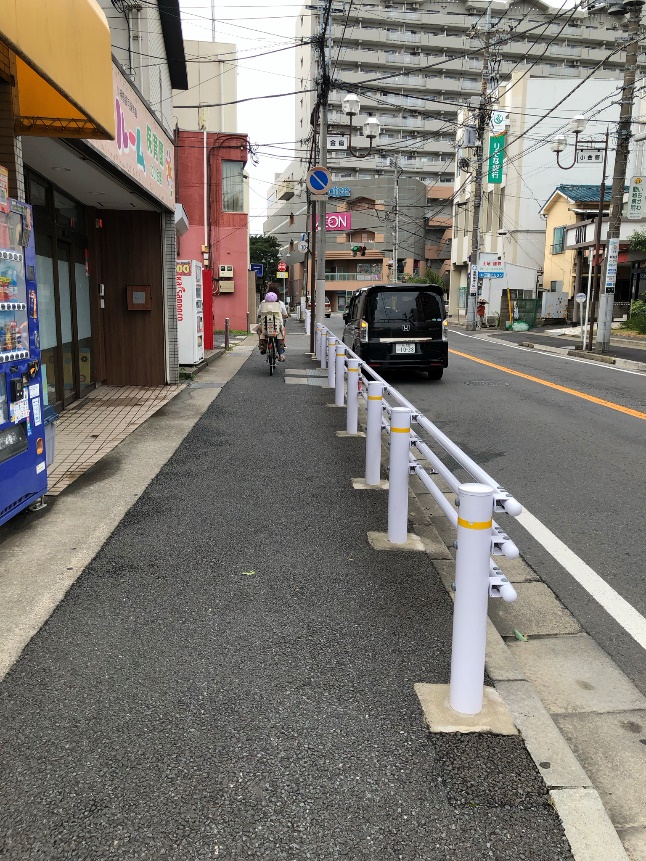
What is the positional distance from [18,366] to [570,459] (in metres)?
5.74

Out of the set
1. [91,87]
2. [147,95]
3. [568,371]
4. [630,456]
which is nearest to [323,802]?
[91,87]

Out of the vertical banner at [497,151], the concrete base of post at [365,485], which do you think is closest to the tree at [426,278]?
the vertical banner at [497,151]

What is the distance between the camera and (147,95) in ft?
41.9

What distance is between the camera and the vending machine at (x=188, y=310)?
15547mm

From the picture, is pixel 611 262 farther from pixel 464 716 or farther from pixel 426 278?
pixel 426 278

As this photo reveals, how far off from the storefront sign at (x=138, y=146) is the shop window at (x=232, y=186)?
2130 centimetres

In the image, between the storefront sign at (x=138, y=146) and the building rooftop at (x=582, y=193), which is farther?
the building rooftop at (x=582, y=193)

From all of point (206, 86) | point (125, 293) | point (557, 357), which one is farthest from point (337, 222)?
point (206, 86)

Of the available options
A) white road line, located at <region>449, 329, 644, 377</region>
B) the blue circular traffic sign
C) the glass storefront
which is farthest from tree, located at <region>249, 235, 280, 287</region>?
the glass storefront

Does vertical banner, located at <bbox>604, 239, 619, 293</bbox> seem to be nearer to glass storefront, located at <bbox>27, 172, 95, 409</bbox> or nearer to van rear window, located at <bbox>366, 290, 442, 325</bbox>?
van rear window, located at <bbox>366, 290, 442, 325</bbox>

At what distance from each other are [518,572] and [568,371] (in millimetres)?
13572

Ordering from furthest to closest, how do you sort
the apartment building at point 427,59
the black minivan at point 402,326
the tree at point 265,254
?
the tree at point 265,254 < the apartment building at point 427,59 < the black minivan at point 402,326

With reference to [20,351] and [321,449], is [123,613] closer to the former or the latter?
[20,351]

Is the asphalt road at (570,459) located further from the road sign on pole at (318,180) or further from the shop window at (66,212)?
the shop window at (66,212)
